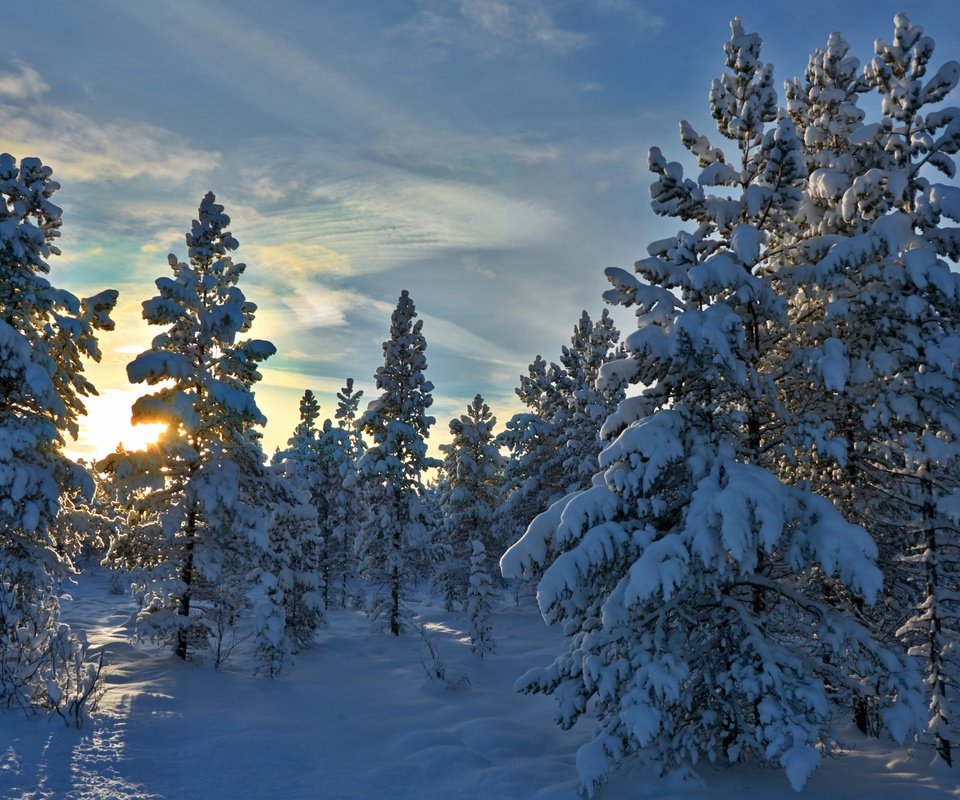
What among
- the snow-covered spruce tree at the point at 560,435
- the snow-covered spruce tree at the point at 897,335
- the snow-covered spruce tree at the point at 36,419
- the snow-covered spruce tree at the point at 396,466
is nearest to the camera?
the snow-covered spruce tree at the point at 897,335

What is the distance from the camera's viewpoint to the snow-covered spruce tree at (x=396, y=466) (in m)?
25.0

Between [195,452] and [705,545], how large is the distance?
12890 mm

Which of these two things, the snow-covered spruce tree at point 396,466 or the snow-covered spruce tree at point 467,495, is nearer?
the snow-covered spruce tree at point 396,466

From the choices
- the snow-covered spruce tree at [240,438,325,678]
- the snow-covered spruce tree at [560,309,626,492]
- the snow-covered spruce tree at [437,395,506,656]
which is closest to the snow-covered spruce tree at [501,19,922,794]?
the snow-covered spruce tree at [240,438,325,678]

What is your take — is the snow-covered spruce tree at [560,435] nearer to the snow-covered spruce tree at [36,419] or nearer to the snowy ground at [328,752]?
the snowy ground at [328,752]

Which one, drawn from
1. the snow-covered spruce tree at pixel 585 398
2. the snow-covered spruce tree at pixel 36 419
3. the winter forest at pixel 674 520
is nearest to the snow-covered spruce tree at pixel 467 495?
the snow-covered spruce tree at pixel 585 398

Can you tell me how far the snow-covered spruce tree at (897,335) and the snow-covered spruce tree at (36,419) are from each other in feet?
47.1

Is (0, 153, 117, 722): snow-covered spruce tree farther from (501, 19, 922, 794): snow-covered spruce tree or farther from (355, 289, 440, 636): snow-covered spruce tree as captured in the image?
(355, 289, 440, 636): snow-covered spruce tree

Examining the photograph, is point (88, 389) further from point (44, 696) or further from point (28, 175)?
point (44, 696)

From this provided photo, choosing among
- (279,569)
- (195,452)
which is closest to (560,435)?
(279,569)

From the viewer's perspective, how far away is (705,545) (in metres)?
7.77

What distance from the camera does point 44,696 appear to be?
35.1ft

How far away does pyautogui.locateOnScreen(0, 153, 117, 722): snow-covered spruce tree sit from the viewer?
12906 millimetres

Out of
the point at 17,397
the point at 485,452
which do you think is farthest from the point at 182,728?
the point at 485,452
